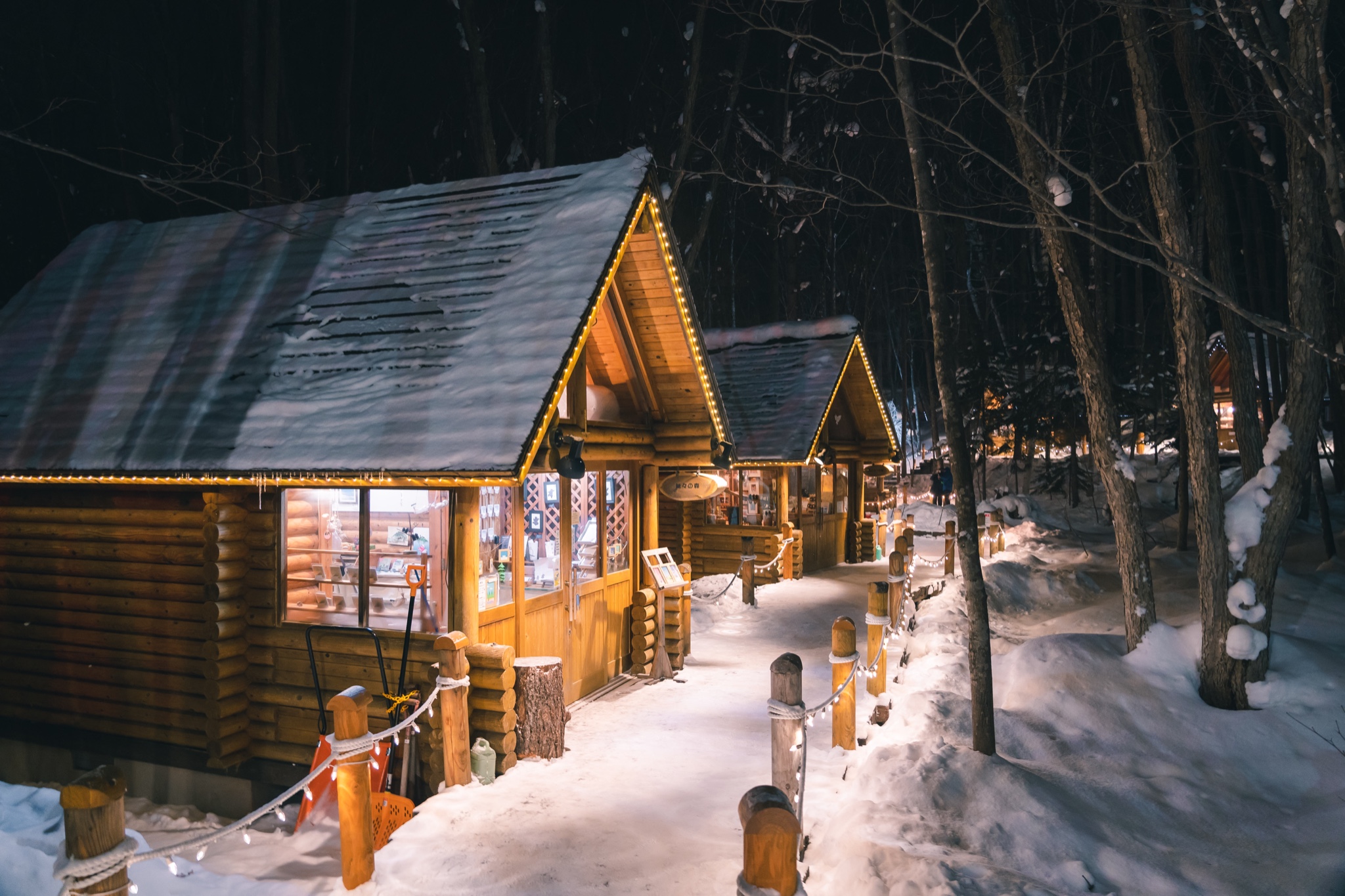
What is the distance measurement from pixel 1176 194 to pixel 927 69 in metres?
22.0

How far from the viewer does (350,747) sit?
17.8 feet

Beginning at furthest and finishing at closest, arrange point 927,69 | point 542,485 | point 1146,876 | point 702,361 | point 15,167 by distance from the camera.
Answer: point 927,69 < point 15,167 < point 702,361 < point 542,485 < point 1146,876

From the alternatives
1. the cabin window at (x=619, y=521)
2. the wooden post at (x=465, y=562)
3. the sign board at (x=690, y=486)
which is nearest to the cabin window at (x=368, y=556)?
the wooden post at (x=465, y=562)

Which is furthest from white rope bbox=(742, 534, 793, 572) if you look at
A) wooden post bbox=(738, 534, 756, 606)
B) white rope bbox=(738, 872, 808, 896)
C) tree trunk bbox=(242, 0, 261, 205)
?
white rope bbox=(738, 872, 808, 896)

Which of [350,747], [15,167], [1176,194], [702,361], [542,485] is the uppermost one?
[15,167]

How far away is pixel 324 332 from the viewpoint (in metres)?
9.05

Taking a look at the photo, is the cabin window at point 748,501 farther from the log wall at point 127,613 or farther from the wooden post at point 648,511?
the log wall at point 127,613

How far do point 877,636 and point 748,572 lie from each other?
6.57 meters

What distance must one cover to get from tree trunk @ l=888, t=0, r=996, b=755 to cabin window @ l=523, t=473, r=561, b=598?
4.52 meters

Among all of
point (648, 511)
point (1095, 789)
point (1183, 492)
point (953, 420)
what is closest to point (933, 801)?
point (1095, 789)

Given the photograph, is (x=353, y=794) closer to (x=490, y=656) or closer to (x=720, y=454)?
(x=490, y=656)

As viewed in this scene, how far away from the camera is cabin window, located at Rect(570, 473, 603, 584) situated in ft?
33.4

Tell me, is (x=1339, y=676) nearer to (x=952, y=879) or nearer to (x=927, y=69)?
(x=952, y=879)

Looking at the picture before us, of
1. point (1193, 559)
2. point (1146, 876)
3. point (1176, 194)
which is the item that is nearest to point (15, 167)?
point (1176, 194)
